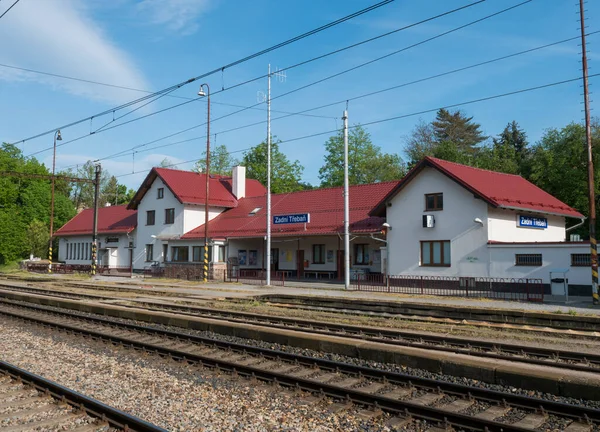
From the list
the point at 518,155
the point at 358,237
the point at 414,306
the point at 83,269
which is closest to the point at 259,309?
the point at 414,306

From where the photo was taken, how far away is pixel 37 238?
61281 mm

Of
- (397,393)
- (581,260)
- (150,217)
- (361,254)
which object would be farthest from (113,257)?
(397,393)

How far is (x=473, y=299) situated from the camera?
23.0m

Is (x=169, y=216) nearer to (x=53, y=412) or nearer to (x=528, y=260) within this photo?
(x=528, y=260)

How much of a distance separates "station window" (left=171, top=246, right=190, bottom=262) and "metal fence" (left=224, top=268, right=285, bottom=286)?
205 inches

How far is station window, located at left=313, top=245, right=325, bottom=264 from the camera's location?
1487 inches

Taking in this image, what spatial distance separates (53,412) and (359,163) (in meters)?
64.2

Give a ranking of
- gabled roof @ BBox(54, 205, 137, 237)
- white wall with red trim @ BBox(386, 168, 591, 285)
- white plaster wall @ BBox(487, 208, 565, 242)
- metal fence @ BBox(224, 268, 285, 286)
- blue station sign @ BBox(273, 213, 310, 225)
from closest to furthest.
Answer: white wall with red trim @ BBox(386, 168, 591, 285) < white plaster wall @ BBox(487, 208, 565, 242) < metal fence @ BBox(224, 268, 285, 286) < blue station sign @ BBox(273, 213, 310, 225) < gabled roof @ BBox(54, 205, 137, 237)

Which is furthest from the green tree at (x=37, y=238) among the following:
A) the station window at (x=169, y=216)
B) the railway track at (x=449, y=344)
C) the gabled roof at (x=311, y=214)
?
the railway track at (x=449, y=344)

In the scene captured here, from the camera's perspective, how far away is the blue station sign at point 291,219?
1438 inches

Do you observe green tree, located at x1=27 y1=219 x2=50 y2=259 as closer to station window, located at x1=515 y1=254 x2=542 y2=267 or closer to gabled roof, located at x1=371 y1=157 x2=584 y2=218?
gabled roof, located at x1=371 y1=157 x2=584 y2=218

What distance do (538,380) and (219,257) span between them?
3430cm

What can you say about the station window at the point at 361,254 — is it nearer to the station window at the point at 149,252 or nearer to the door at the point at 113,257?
the station window at the point at 149,252

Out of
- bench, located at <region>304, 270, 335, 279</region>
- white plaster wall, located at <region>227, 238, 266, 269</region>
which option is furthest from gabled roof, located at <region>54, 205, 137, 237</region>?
bench, located at <region>304, 270, 335, 279</region>
